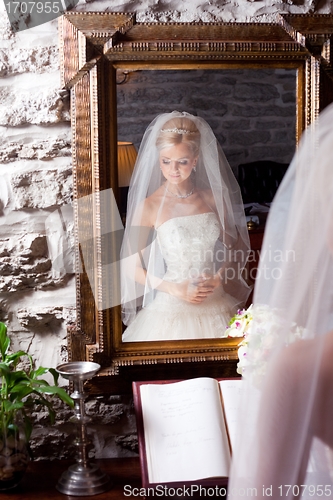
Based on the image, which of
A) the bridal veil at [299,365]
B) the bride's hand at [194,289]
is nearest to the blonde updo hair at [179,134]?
the bride's hand at [194,289]

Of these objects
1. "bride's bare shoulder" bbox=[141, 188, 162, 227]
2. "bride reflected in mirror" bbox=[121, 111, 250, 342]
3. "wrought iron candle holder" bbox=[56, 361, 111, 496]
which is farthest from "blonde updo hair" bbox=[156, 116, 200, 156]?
"wrought iron candle holder" bbox=[56, 361, 111, 496]

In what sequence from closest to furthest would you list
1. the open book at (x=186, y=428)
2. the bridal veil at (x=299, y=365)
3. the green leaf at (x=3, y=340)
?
the bridal veil at (x=299, y=365) → the open book at (x=186, y=428) → the green leaf at (x=3, y=340)

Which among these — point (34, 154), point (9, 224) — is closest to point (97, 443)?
point (9, 224)

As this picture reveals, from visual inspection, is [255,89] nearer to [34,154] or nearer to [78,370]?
[34,154]

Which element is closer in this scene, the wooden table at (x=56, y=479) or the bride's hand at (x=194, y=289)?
the wooden table at (x=56, y=479)

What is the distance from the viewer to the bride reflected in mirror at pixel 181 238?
1731mm

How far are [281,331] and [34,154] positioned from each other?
3.42ft

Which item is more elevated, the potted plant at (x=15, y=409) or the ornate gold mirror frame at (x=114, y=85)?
the ornate gold mirror frame at (x=114, y=85)

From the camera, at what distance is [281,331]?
0.93m

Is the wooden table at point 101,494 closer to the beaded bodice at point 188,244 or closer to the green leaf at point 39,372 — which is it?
the green leaf at point 39,372

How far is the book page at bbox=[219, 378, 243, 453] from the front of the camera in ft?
5.40

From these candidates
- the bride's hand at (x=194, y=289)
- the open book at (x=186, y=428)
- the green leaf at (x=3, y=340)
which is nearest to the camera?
the open book at (x=186, y=428)

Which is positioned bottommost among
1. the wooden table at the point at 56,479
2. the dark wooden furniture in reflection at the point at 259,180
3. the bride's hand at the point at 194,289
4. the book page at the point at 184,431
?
the wooden table at the point at 56,479

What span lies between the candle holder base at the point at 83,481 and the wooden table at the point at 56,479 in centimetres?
1
